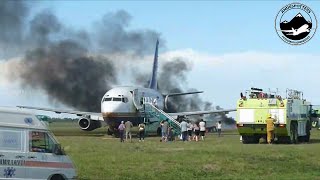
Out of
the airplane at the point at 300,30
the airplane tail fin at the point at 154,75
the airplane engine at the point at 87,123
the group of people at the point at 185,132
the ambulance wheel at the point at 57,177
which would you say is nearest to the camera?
the ambulance wheel at the point at 57,177

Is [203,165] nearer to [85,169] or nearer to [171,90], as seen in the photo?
[85,169]

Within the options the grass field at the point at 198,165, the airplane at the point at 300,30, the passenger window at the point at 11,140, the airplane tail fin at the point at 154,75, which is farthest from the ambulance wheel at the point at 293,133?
the airplane tail fin at the point at 154,75

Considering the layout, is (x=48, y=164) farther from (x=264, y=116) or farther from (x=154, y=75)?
(x=154, y=75)

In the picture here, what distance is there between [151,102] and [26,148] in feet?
141

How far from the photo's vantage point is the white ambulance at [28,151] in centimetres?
1648

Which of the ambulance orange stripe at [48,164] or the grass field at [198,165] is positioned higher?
the ambulance orange stripe at [48,164]

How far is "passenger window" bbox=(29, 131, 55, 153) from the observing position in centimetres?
1722

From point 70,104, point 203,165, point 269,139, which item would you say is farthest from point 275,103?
point 70,104

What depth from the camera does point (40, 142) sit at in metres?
17.5

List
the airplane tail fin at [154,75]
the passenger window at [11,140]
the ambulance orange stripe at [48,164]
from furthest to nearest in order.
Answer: the airplane tail fin at [154,75] < the ambulance orange stripe at [48,164] < the passenger window at [11,140]

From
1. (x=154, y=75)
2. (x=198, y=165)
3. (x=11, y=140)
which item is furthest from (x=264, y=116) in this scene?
(x=154, y=75)

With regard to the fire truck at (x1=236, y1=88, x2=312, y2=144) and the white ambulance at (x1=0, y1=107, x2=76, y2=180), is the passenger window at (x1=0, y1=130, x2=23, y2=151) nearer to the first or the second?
the white ambulance at (x1=0, y1=107, x2=76, y2=180)

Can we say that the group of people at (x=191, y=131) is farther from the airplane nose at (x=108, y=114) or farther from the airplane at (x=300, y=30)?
the airplane at (x=300, y=30)

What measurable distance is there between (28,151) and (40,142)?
0.64 meters
